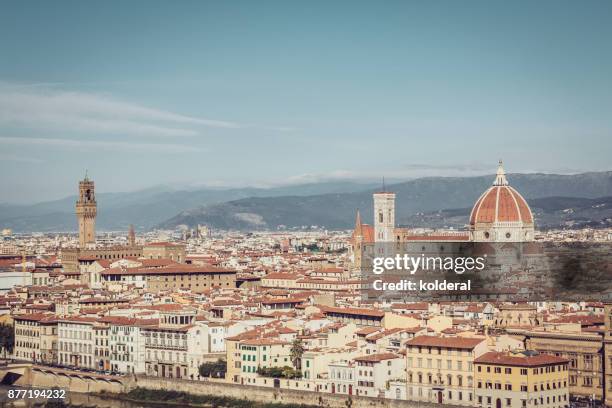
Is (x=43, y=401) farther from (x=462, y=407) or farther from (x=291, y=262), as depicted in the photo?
(x=291, y=262)

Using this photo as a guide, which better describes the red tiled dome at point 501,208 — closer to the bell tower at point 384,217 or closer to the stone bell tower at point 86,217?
the bell tower at point 384,217

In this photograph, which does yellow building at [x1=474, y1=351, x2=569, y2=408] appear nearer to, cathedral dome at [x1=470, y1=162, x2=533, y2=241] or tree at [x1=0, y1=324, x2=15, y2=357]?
tree at [x1=0, y1=324, x2=15, y2=357]

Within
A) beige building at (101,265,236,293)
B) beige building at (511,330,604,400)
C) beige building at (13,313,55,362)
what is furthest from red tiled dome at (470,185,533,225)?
beige building at (511,330,604,400)

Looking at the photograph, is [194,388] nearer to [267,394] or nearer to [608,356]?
[267,394]

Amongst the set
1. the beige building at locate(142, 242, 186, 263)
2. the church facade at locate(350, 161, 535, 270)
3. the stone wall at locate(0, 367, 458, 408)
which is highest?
the church facade at locate(350, 161, 535, 270)

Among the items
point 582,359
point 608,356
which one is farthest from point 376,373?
point 608,356

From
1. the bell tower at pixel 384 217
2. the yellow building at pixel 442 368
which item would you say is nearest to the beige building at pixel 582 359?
the yellow building at pixel 442 368
